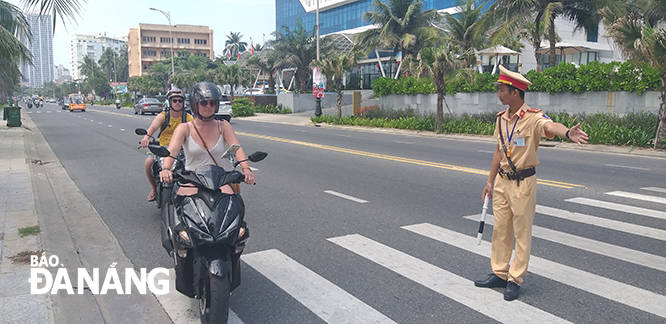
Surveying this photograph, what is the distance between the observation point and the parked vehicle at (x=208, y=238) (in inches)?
151

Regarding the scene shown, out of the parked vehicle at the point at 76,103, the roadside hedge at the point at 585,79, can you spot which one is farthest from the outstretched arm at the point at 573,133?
the parked vehicle at the point at 76,103

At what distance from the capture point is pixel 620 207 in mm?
8109

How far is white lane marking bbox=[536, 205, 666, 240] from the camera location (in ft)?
21.8

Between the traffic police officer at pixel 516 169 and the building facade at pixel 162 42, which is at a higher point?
the building facade at pixel 162 42

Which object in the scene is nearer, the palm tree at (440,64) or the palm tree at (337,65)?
the palm tree at (440,64)

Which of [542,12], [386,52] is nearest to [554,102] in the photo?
[542,12]

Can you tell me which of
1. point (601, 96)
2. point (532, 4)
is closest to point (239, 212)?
point (601, 96)

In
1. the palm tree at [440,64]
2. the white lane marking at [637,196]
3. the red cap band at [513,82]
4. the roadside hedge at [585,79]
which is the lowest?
the white lane marking at [637,196]

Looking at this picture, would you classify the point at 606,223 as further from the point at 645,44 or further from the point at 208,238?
the point at 645,44

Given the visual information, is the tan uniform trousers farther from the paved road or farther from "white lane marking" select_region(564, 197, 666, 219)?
"white lane marking" select_region(564, 197, 666, 219)

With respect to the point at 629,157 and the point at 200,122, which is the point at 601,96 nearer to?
the point at 629,157

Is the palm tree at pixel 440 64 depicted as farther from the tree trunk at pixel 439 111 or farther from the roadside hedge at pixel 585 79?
the roadside hedge at pixel 585 79

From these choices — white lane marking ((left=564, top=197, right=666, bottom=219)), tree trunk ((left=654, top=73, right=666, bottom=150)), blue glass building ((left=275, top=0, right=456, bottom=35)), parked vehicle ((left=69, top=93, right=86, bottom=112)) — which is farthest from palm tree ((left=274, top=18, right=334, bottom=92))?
white lane marking ((left=564, top=197, right=666, bottom=219))

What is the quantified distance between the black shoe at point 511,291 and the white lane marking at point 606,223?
9.41 ft
